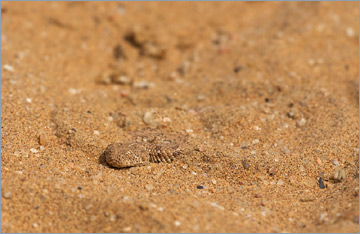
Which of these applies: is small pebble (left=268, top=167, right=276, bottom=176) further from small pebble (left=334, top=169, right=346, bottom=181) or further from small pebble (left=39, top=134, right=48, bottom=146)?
small pebble (left=39, top=134, right=48, bottom=146)

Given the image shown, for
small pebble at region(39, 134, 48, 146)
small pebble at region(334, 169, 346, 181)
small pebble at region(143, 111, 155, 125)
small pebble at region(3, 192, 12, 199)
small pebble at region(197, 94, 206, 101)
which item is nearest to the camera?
small pebble at region(3, 192, 12, 199)

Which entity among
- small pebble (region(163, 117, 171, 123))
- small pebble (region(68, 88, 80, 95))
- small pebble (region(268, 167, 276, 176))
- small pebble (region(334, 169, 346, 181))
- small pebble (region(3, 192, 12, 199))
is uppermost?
small pebble (region(334, 169, 346, 181))

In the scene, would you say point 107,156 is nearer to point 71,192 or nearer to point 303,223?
point 71,192

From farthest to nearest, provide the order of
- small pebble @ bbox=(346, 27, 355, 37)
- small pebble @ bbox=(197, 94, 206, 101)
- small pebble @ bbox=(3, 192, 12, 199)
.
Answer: small pebble @ bbox=(346, 27, 355, 37)
small pebble @ bbox=(197, 94, 206, 101)
small pebble @ bbox=(3, 192, 12, 199)

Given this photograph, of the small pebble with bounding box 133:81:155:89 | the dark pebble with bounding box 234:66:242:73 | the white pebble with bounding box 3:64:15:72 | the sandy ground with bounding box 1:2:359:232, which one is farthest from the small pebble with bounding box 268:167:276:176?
the white pebble with bounding box 3:64:15:72

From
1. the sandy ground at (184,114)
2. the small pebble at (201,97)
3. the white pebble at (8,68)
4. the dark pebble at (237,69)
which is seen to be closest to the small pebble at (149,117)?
the sandy ground at (184,114)

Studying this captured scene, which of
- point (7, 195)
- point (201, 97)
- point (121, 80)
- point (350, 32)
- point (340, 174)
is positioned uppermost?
point (350, 32)

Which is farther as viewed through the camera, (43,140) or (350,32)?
(350,32)

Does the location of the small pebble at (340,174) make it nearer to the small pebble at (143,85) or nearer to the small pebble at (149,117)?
the small pebble at (149,117)

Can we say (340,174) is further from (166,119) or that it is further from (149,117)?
(149,117)

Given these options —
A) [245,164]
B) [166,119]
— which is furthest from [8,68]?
[245,164]

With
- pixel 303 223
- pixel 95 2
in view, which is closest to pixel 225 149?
pixel 303 223
